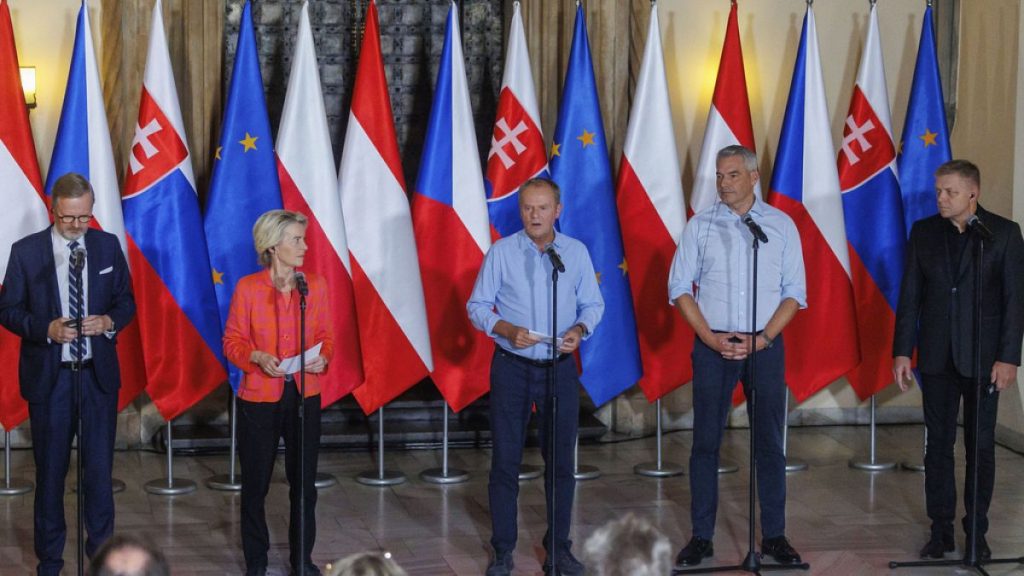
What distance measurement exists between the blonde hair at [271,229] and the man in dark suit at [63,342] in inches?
24.1

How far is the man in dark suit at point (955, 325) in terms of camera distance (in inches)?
228

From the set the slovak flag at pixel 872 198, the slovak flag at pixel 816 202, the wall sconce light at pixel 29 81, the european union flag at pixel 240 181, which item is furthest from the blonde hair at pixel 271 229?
the slovak flag at pixel 872 198

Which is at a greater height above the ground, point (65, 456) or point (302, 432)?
point (302, 432)

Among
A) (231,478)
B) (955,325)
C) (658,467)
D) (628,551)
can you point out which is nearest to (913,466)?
(658,467)

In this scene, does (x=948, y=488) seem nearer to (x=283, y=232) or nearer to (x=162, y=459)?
(x=283, y=232)

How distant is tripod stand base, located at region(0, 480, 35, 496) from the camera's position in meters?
7.06

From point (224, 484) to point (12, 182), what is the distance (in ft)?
6.04

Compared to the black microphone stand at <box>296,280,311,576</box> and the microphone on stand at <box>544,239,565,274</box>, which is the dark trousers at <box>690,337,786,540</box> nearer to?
the microphone on stand at <box>544,239,565,274</box>

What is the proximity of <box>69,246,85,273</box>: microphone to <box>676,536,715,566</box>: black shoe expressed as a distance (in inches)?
105

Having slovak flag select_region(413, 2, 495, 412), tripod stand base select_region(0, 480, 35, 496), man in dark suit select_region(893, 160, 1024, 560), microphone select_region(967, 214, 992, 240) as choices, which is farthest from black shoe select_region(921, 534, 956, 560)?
tripod stand base select_region(0, 480, 35, 496)

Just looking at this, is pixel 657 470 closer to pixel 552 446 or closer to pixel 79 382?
pixel 552 446

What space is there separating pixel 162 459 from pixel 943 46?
212 inches

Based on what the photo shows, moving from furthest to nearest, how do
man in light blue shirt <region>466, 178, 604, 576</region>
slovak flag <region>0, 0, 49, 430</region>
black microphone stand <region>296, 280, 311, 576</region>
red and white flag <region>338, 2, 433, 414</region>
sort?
red and white flag <region>338, 2, 433, 414</region> → slovak flag <region>0, 0, 49, 430</region> → man in light blue shirt <region>466, 178, 604, 576</region> → black microphone stand <region>296, 280, 311, 576</region>

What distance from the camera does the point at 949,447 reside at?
596 centimetres
